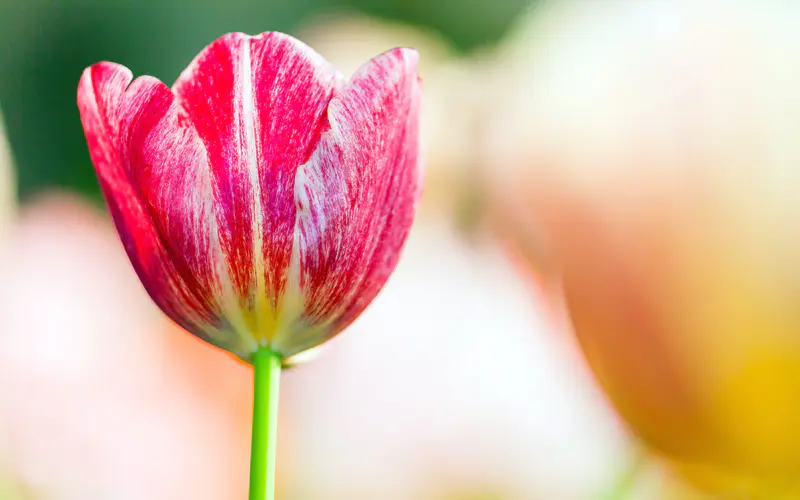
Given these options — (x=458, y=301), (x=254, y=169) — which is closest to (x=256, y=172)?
(x=254, y=169)

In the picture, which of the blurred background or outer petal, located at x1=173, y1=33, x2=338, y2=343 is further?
the blurred background

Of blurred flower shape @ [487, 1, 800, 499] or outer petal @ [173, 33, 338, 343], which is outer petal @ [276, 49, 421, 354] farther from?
blurred flower shape @ [487, 1, 800, 499]

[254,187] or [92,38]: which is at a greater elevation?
[92,38]

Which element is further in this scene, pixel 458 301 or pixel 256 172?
pixel 458 301

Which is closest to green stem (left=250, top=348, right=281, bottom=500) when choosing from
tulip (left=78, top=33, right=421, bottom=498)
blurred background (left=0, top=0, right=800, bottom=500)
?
tulip (left=78, top=33, right=421, bottom=498)

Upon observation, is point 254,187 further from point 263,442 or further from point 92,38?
point 92,38

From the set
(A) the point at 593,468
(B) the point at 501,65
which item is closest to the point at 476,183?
(B) the point at 501,65

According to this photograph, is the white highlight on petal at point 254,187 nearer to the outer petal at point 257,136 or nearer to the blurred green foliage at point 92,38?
the outer petal at point 257,136
